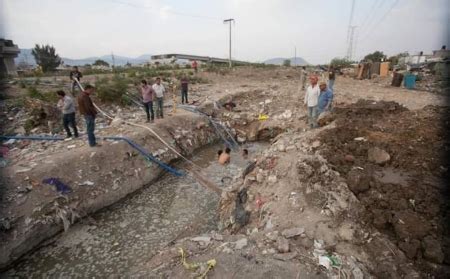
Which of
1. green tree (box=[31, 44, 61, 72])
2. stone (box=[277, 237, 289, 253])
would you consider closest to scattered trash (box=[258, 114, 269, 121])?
stone (box=[277, 237, 289, 253])

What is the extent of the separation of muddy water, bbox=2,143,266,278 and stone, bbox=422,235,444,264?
11.8ft

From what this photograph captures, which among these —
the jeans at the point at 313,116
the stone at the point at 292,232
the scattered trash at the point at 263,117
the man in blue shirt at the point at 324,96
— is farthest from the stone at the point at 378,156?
the scattered trash at the point at 263,117

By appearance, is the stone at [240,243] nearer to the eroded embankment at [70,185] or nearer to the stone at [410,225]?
the stone at [410,225]

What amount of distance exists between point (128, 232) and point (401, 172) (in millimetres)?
5524

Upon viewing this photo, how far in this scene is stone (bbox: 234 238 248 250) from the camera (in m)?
3.75

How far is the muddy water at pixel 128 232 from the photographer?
466 centimetres

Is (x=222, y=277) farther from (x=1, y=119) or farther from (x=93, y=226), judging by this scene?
(x=1, y=119)

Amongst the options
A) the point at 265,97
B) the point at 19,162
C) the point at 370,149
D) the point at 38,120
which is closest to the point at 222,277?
the point at 370,149

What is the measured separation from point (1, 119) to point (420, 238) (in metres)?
11.1

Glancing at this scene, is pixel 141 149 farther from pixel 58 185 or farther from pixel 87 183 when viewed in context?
pixel 58 185

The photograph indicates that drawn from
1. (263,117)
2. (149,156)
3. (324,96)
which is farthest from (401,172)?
(263,117)

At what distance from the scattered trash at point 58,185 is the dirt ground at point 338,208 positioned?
400mm

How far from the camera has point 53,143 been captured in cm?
741

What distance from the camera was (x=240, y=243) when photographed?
3.84 m
